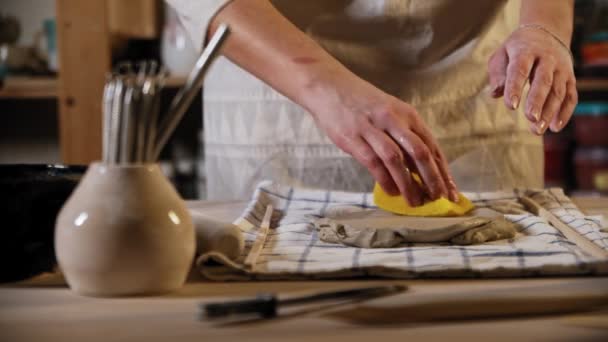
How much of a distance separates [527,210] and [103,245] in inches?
20.9

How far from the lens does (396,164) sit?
0.75 metres

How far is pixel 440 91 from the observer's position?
3.97 ft

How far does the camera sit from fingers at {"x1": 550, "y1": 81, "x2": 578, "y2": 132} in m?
0.89

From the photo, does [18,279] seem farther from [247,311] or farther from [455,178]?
[455,178]

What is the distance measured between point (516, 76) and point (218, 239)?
37cm

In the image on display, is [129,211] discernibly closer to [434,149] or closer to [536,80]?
[434,149]

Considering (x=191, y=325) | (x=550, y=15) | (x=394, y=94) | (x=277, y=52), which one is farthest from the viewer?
(x=394, y=94)

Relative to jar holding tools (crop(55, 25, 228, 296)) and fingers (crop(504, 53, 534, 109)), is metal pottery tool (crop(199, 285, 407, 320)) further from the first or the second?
fingers (crop(504, 53, 534, 109))

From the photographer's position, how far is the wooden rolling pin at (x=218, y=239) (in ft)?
2.16

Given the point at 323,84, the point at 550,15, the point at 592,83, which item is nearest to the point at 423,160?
the point at 323,84

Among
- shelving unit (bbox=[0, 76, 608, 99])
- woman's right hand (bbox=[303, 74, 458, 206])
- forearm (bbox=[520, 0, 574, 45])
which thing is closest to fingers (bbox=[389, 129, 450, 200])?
woman's right hand (bbox=[303, 74, 458, 206])

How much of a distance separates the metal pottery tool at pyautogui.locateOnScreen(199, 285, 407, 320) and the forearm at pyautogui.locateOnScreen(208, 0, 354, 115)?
311mm

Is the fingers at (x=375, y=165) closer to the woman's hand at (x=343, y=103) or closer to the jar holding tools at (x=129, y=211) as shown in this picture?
the woman's hand at (x=343, y=103)

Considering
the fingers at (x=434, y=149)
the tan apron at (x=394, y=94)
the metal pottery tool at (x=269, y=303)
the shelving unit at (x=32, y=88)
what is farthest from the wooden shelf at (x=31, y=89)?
the metal pottery tool at (x=269, y=303)
